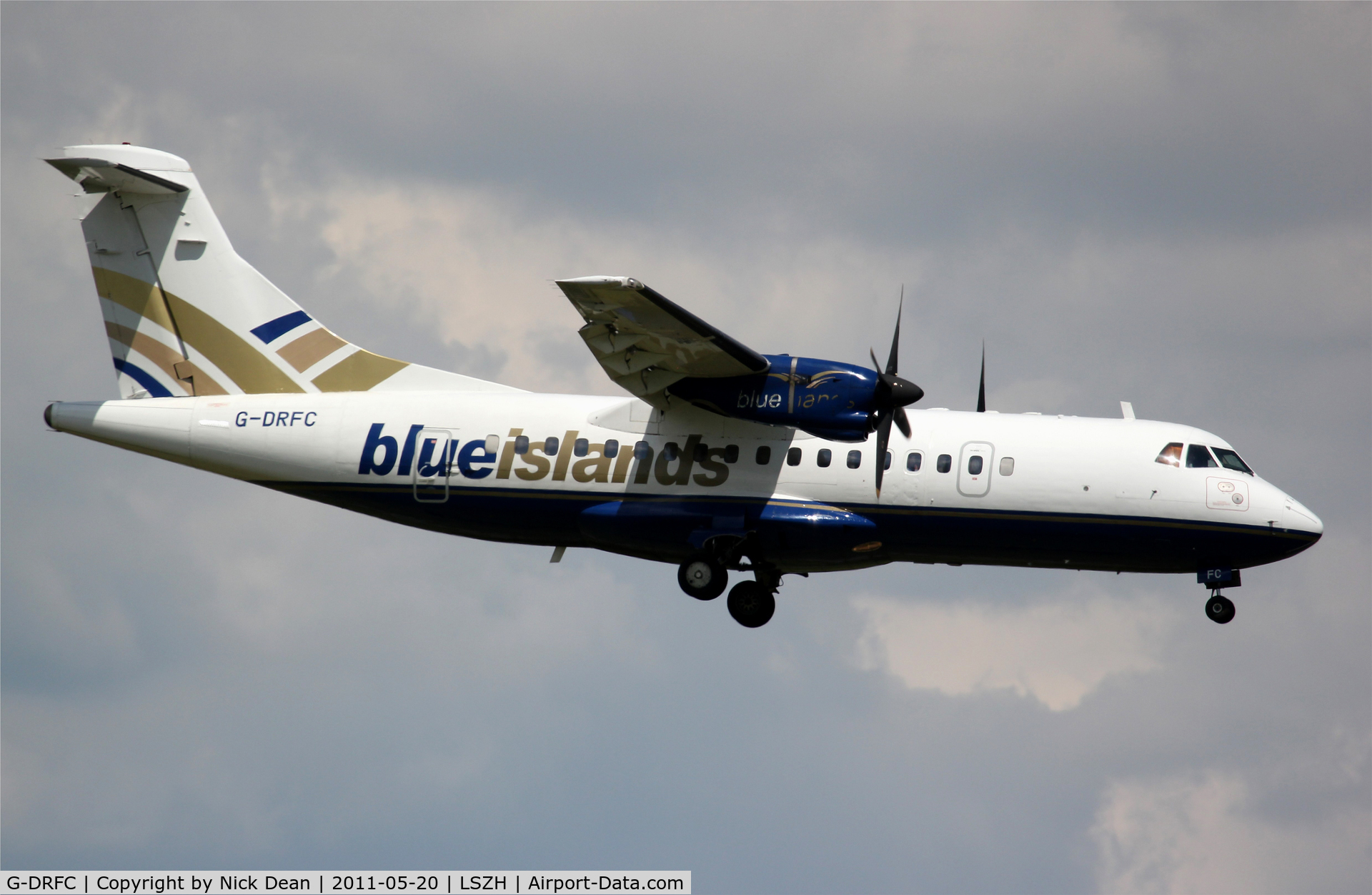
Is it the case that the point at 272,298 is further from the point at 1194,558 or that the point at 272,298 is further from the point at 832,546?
the point at 1194,558

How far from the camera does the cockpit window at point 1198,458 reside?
2330 cm

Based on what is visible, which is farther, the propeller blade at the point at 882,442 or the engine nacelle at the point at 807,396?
the propeller blade at the point at 882,442

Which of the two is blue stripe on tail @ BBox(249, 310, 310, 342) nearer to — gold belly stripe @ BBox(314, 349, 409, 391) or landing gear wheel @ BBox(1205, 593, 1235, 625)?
gold belly stripe @ BBox(314, 349, 409, 391)

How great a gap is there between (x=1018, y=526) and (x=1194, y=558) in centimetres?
314

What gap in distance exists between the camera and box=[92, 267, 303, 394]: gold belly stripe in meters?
26.3

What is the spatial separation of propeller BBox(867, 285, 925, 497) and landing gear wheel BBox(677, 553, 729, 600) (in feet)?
10.2

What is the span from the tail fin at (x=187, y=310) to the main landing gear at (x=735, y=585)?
6.09 m

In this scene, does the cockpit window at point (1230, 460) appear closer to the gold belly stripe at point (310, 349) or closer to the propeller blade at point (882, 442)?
the propeller blade at point (882, 442)

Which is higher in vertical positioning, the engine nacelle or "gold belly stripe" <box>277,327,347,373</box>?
"gold belly stripe" <box>277,327,347,373</box>

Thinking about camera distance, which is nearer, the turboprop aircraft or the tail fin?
the turboprop aircraft

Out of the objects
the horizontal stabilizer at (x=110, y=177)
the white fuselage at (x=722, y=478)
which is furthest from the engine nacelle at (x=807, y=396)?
the horizontal stabilizer at (x=110, y=177)

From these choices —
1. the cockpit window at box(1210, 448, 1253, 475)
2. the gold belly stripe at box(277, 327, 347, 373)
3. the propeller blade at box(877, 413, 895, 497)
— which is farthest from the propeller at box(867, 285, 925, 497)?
the gold belly stripe at box(277, 327, 347, 373)

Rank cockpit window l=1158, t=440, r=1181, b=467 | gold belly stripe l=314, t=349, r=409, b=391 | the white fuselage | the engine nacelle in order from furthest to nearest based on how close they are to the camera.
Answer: gold belly stripe l=314, t=349, r=409, b=391, cockpit window l=1158, t=440, r=1181, b=467, the white fuselage, the engine nacelle

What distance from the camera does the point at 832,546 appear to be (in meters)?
23.5
